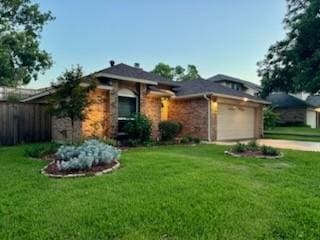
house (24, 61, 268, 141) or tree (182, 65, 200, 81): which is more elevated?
tree (182, 65, 200, 81)

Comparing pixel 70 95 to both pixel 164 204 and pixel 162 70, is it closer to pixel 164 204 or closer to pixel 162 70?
pixel 164 204

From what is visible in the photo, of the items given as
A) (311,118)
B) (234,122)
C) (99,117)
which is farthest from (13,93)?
(311,118)

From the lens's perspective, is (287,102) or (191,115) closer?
(191,115)

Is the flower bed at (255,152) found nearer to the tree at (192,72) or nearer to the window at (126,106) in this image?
the window at (126,106)

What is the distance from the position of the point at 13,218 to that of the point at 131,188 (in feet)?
6.68

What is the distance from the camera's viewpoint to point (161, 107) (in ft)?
54.6

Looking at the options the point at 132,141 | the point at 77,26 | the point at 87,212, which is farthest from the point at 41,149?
the point at 77,26

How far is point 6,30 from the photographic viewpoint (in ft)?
67.1

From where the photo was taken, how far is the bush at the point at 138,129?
524 inches

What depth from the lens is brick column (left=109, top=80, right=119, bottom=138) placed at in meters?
13.4

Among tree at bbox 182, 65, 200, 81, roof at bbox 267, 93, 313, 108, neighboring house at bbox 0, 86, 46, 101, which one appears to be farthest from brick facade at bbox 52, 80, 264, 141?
tree at bbox 182, 65, 200, 81

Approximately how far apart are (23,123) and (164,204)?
36.3 ft

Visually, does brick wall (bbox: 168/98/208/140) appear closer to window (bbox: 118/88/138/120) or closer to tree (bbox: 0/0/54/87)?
window (bbox: 118/88/138/120)

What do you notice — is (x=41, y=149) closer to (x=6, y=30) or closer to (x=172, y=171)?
(x=172, y=171)
